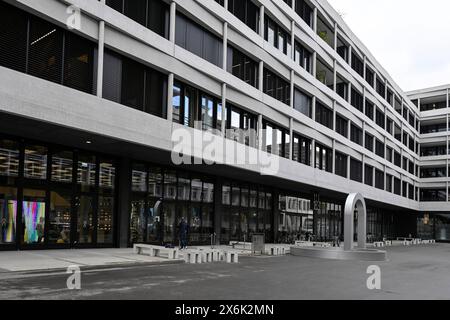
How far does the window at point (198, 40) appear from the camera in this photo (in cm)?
2422

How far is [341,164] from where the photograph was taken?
4428 cm

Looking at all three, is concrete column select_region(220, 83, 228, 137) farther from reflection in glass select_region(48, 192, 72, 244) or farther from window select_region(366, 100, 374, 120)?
window select_region(366, 100, 374, 120)

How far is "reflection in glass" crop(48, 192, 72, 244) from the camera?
66.9ft

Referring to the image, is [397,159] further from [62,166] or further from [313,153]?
[62,166]

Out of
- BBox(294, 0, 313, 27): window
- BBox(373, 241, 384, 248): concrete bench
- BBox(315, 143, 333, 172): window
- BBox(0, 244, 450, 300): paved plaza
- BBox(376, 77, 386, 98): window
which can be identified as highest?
BBox(294, 0, 313, 27): window

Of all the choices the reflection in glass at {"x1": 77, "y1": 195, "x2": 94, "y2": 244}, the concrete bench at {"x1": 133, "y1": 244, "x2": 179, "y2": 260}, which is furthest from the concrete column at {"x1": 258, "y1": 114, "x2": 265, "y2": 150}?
the reflection in glass at {"x1": 77, "y1": 195, "x2": 94, "y2": 244}

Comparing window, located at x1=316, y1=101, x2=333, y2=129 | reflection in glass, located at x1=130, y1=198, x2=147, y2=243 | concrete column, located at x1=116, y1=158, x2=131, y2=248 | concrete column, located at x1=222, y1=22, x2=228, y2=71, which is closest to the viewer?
concrete column, located at x1=116, y1=158, x2=131, y2=248

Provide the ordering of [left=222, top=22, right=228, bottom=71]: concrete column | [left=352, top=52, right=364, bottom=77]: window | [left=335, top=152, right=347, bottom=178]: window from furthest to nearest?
[left=352, top=52, right=364, bottom=77]: window, [left=335, top=152, right=347, bottom=178]: window, [left=222, top=22, right=228, bottom=71]: concrete column

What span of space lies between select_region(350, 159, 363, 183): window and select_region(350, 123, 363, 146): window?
6.57 feet

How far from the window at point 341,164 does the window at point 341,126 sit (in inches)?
80.3

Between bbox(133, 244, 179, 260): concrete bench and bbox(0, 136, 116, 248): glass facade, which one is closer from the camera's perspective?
bbox(0, 136, 116, 248): glass facade

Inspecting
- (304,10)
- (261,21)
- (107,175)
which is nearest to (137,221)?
(107,175)

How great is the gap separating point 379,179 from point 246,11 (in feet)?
104
